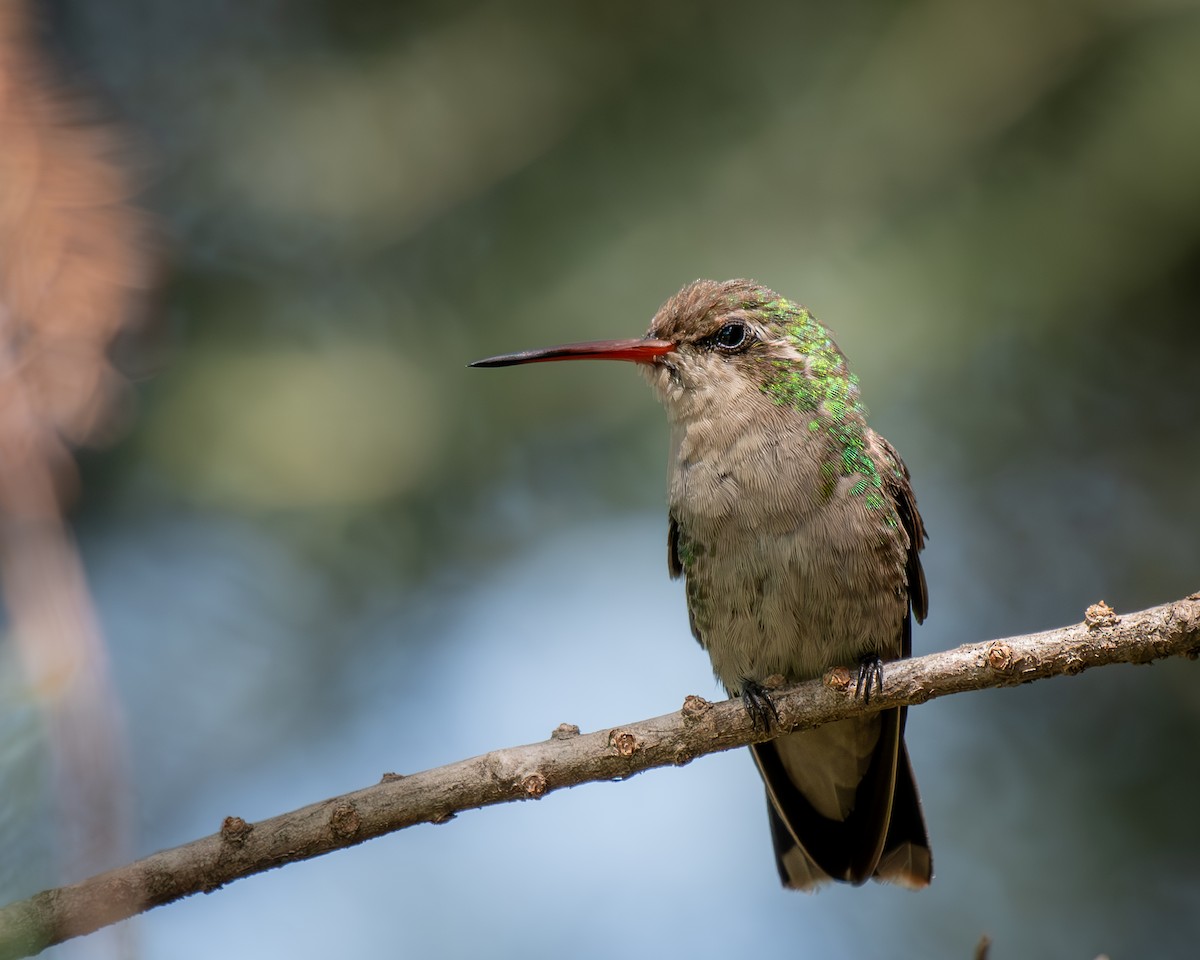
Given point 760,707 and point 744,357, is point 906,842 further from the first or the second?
point 744,357

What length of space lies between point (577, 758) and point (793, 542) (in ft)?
3.97

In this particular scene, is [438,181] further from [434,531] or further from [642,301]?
[434,531]

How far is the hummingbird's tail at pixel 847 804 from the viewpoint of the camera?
14.1 feet

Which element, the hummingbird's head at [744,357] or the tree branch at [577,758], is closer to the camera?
the tree branch at [577,758]

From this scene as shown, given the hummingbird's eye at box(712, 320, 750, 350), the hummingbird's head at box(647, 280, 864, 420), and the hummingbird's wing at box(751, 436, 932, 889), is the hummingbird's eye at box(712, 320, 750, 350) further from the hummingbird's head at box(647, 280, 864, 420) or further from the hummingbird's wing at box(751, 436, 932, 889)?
the hummingbird's wing at box(751, 436, 932, 889)

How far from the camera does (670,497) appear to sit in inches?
164

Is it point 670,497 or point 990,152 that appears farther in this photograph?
point 990,152

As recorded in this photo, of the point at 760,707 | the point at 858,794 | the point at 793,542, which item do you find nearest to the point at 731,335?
the point at 793,542

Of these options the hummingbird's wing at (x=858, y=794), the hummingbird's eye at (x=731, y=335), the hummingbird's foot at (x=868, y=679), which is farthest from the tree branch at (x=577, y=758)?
the hummingbird's eye at (x=731, y=335)

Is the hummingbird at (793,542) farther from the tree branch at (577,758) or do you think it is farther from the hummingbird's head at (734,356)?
the tree branch at (577,758)

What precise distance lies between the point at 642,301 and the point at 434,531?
139 centimetres

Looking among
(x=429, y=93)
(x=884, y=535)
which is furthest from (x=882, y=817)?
(x=429, y=93)

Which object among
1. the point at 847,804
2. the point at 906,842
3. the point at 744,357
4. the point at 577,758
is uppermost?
the point at 744,357

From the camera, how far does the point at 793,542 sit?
12.7 ft
